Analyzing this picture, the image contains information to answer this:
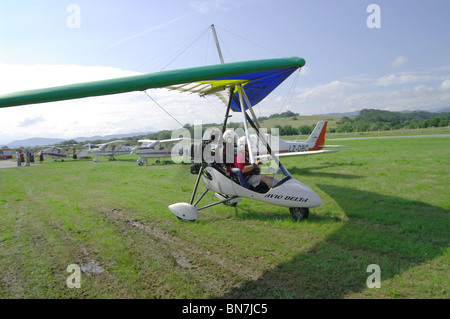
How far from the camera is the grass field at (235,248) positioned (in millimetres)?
3029

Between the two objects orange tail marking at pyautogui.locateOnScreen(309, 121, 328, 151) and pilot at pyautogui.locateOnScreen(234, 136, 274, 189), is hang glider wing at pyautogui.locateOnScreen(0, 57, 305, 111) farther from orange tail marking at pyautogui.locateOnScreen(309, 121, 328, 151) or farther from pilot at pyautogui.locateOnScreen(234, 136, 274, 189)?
orange tail marking at pyautogui.locateOnScreen(309, 121, 328, 151)

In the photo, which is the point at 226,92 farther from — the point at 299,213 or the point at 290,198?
the point at 299,213

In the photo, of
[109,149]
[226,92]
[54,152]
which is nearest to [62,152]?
[54,152]

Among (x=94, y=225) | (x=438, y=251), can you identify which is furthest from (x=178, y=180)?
(x=438, y=251)

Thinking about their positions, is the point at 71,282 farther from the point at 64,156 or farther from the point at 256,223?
the point at 64,156

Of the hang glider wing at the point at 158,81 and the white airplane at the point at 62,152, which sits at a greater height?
the hang glider wing at the point at 158,81

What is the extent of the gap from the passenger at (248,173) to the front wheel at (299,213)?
671 mm

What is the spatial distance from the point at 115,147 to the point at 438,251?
96.8ft

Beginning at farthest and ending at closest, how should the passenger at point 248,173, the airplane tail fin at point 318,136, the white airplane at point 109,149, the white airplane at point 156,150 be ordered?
1. the white airplane at point 109,149
2. the white airplane at point 156,150
3. the airplane tail fin at point 318,136
4. the passenger at point 248,173

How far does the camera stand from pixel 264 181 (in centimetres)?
542

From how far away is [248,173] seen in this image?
5.56 meters

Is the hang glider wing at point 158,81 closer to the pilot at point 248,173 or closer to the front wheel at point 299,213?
the pilot at point 248,173

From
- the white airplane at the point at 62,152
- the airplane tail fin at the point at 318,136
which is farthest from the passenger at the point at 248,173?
the white airplane at the point at 62,152

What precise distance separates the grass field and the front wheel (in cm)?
16
